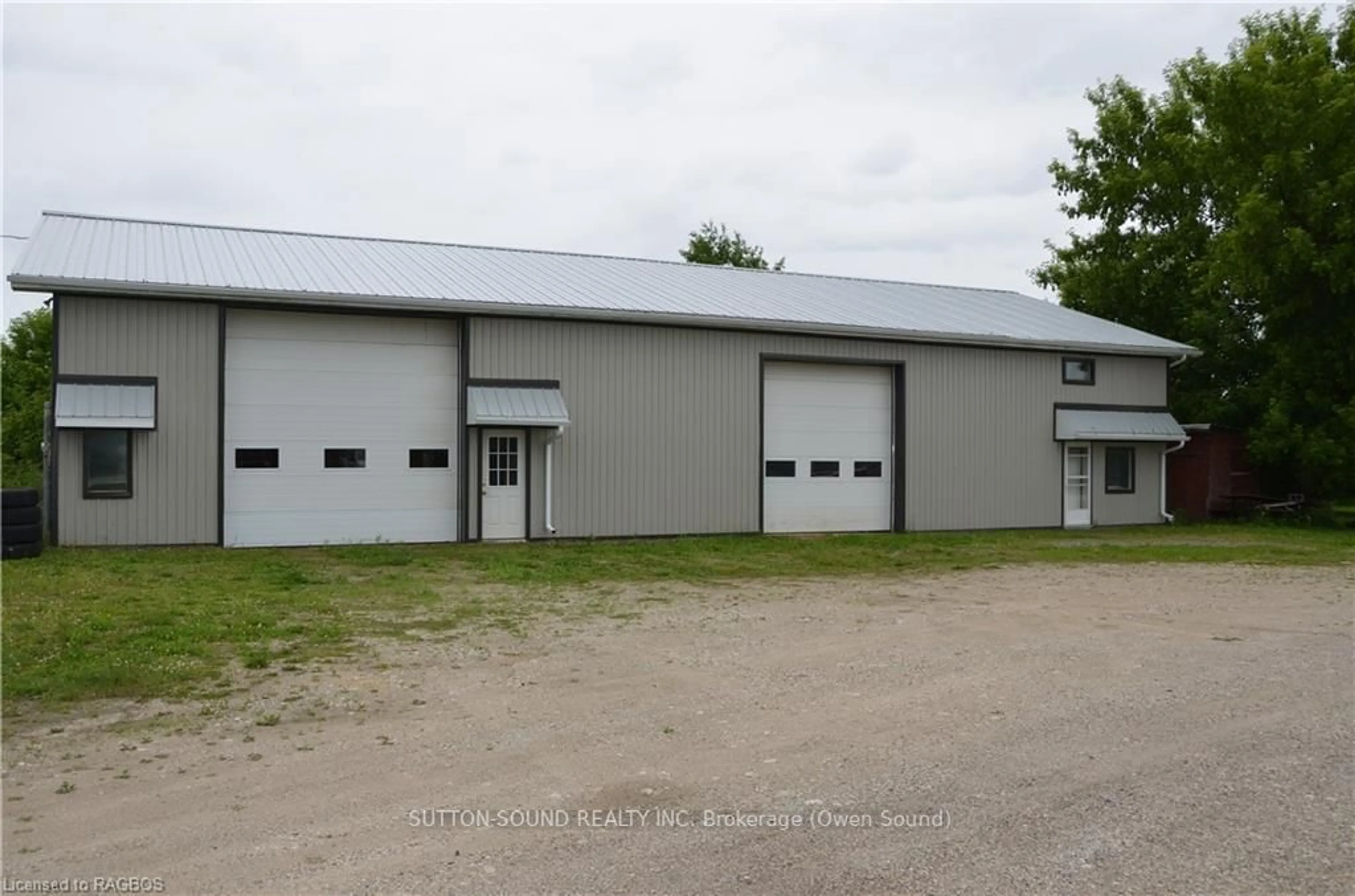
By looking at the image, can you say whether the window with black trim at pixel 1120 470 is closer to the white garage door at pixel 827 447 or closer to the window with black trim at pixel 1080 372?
the window with black trim at pixel 1080 372

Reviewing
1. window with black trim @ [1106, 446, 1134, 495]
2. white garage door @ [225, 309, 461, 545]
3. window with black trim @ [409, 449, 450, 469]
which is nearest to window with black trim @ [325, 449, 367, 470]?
white garage door @ [225, 309, 461, 545]

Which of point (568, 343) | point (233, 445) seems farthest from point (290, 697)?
point (568, 343)

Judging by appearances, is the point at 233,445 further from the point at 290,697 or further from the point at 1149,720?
the point at 1149,720

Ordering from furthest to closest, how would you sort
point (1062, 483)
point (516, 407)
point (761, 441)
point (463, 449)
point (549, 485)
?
point (1062, 483), point (761, 441), point (549, 485), point (463, 449), point (516, 407)

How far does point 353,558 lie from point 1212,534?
639 inches

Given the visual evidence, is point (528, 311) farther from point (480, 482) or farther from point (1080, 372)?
point (1080, 372)

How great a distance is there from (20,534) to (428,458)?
6041 mm

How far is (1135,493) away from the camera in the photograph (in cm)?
2455

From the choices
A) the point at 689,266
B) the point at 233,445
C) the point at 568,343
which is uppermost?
the point at 689,266

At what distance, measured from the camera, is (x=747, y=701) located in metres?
7.26

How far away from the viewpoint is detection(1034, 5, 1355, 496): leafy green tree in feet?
76.8

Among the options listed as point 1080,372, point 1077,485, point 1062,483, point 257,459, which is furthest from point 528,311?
point 1077,485

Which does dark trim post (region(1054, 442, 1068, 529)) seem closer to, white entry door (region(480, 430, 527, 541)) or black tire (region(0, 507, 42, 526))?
white entry door (region(480, 430, 527, 541))

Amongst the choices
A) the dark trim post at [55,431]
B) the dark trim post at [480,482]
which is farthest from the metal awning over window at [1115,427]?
the dark trim post at [55,431]
